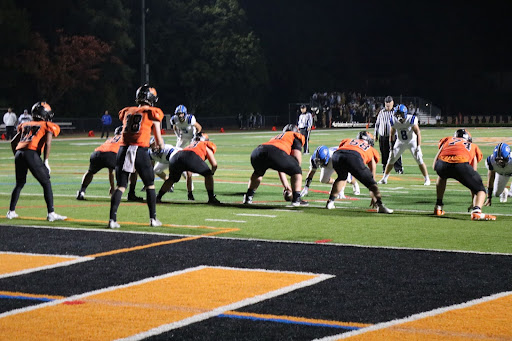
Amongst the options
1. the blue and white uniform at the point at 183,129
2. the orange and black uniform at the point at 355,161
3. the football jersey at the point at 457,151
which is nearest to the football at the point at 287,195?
the orange and black uniform at the point at 355,161

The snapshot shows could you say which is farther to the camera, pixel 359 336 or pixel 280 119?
pixel 280 119

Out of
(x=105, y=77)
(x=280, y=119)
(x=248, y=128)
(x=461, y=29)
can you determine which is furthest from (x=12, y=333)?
(x=461, y=29)

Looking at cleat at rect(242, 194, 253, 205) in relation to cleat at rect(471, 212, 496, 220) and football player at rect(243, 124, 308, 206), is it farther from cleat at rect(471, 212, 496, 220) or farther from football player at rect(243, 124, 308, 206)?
cleat at rect(471, 212, 496, 220)

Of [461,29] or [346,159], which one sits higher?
[461,29]

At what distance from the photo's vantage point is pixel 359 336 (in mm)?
5816

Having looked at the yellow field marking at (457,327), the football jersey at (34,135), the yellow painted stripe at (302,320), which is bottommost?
the yellow painted stripe at (302,320)

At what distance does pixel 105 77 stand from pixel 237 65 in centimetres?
1244

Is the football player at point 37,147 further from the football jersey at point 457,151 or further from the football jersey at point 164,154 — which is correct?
the football jersey at point 457,151

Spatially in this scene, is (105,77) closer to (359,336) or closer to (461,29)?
(461,29)

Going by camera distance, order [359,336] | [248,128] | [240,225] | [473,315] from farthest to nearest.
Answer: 1. [248,128]
2. [240,225]
3. [473,315]
4. [359,336]

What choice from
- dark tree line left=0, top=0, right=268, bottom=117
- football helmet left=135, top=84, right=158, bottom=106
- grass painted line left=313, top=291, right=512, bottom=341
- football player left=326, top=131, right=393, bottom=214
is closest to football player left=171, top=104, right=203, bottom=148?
football player left=326, top=131, right=393, bottom=214

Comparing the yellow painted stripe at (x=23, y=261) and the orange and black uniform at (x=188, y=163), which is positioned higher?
the orange and black uniform at (x=188, y=163)

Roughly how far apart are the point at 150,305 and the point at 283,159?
667cm

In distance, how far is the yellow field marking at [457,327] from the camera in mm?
5789
